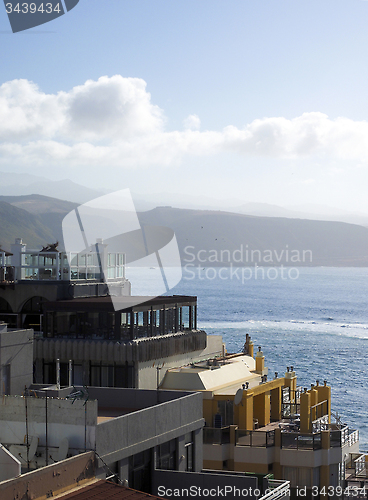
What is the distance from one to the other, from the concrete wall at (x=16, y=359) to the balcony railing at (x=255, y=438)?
12253 mm

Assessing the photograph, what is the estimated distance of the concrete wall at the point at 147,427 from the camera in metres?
21.1

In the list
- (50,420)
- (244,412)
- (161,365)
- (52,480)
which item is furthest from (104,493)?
(161,365)

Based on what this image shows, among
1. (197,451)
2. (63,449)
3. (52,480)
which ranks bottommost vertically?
(197,451)

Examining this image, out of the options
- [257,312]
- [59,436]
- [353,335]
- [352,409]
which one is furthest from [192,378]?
[257,312]

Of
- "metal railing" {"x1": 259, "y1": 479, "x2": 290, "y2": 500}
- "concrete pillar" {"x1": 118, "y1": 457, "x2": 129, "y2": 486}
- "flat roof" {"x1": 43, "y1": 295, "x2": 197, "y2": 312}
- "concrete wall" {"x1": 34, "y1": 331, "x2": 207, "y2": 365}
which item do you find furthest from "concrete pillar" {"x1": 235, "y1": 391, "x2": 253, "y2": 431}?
"concrete pillar" {"x1": 118, "y1": 457, "x2": 129, "y2": 486}

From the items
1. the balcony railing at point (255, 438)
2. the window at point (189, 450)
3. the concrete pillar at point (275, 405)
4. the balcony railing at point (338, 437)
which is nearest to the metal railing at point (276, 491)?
the window at point (189, 450)

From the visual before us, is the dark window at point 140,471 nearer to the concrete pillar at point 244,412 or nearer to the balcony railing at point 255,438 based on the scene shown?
the balcony railing at point 255,438

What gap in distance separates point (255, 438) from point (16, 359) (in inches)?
534

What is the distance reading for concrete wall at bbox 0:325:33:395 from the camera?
82.4ft

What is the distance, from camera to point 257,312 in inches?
7844

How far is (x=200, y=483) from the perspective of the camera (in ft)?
79.0

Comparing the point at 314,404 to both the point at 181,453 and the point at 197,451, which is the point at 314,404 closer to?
the point at 197,451

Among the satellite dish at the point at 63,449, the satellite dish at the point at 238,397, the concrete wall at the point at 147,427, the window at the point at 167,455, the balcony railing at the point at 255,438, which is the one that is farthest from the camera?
the satellite dish at the point at 238,397

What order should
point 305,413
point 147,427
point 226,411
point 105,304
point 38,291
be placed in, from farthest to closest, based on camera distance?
point 38,291 < point 305,413 < point 226,411 < point 105,304 < point 147,427
